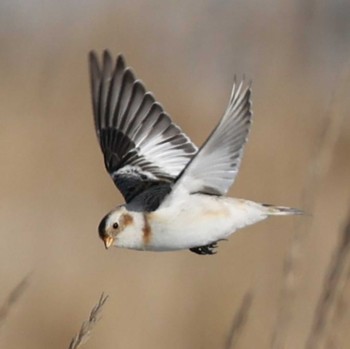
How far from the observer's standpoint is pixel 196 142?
7.19m

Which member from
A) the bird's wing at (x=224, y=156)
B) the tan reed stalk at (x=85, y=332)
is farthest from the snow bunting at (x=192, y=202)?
the tan reed stalk at (x=85, y=332)

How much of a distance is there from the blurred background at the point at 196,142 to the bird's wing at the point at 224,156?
0.69 ft

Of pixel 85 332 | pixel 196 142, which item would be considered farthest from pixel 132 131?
pixel 196 142

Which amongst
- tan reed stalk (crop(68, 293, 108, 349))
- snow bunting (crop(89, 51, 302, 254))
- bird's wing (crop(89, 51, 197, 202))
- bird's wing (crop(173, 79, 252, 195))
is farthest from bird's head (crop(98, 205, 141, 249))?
tan reed stalk (crop(68, 293, 108, 349))

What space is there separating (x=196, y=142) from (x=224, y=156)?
4.27 metres

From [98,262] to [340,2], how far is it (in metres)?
4.02

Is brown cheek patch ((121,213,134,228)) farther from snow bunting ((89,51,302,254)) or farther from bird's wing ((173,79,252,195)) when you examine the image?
bird's wing ((173,79,252,195))

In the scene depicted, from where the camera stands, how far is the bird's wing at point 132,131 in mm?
3418

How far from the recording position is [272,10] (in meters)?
8.23

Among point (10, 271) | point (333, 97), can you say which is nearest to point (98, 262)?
point (10, 271)

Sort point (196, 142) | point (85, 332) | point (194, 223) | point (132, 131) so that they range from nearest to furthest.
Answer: point (85, 332), point (194, 223), point (132, 131), point (196, 142)

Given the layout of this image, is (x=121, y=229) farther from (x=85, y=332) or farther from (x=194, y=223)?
(x=85, y=332)

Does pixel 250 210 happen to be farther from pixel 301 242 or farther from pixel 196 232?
pixel 301 242

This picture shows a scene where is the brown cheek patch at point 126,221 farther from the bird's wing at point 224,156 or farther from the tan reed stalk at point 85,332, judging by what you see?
the tan reed stalk at point 85,332
